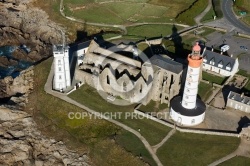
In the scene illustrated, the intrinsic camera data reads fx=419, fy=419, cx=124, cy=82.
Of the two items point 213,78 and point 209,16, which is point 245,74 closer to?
point 213,78

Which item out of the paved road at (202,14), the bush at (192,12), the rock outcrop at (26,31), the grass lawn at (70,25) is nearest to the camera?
the rock outcrop at (26,31)

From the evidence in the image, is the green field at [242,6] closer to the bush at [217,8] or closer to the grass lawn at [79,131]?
the bush at [217,8]

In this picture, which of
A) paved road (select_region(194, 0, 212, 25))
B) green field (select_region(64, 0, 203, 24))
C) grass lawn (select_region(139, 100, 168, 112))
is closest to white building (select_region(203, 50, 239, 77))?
grass lawn (select_region(139, 100, 168, 112))

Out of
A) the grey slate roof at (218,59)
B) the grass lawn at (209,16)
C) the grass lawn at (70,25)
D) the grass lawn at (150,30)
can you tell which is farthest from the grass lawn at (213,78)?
the grass lawn at (70,25)

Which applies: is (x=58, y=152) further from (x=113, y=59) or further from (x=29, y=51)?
(x=29, y=51)

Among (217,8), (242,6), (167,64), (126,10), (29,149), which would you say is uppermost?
(242,6)

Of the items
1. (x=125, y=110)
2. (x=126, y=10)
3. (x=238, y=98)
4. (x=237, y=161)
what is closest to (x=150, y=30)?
(x=126, y=10)

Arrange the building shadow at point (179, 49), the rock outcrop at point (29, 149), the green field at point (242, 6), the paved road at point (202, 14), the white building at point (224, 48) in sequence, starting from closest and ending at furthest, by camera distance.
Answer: the rock outcrop at point (29, 149) → the building shadow at point (179, 49) → the white building at point (224, 48) → the paved road at point (202, 14) → the green field at point (242, 6)

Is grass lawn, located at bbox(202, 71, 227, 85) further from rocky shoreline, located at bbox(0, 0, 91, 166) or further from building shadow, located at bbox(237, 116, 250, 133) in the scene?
rocky shoreline, located at bbox(0, 0, 91, 166)
